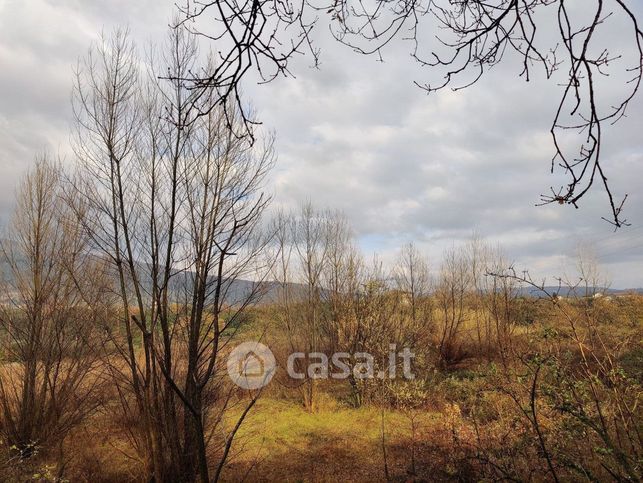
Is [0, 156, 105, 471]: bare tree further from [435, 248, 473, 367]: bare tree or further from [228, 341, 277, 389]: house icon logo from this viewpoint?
[435, 248, 473, 367]: bare tree

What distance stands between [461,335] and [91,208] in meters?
14.0

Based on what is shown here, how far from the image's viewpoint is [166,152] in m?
4.74

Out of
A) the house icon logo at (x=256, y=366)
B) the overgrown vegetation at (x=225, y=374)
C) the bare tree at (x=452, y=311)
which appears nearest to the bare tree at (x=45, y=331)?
the overgrown vegetation at (x=225, y=374)

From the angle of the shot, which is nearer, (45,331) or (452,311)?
(45,331)

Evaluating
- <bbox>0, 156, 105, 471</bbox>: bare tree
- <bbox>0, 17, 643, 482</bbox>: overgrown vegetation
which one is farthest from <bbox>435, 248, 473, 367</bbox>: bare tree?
<bbox>0, 156, 105, 471</bbox>: bare tree

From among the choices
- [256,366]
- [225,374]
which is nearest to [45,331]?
[225,374]

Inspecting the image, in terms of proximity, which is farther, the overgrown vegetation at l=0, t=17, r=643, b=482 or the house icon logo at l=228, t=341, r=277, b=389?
the house icon logo at l=228, t=341, r=277, b=389

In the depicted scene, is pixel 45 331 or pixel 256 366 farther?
pixel 256 366

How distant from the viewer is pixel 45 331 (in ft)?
A: 20.4

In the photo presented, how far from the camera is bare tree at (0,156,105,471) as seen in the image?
608 centimetres

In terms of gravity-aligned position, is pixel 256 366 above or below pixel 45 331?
below

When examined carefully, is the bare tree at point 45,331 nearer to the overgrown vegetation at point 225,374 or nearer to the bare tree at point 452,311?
the overgrown vegetation at point 225,374

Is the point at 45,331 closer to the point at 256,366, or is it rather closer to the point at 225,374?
the point at 225,374

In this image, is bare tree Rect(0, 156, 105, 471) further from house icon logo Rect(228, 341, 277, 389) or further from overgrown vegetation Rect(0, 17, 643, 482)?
house icon logo Rect(228, 341, 277, 389)
